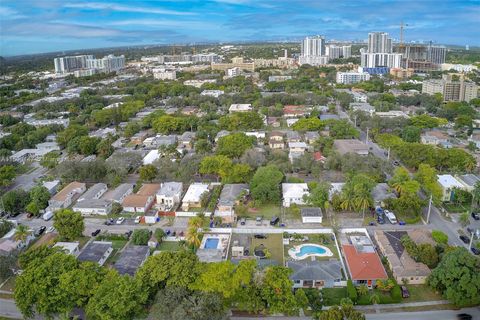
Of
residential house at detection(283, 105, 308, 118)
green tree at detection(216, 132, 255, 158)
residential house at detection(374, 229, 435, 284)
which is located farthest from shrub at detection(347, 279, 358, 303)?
residential house at detection(283, 105, 308, 118)

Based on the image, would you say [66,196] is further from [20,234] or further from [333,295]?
[333,295]

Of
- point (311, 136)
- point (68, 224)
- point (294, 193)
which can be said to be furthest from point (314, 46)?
point (68, 224)

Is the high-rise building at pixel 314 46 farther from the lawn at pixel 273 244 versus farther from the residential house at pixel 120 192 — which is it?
the lawn at pixel 273 244

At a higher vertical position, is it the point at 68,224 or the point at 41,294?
the point at 68,224

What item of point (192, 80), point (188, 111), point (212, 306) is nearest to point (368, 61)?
point (192, 80)

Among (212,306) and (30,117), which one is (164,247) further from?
(30,117)

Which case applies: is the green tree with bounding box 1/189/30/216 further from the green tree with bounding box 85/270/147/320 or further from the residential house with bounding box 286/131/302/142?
the residential house with bounding box 286/131/302/142

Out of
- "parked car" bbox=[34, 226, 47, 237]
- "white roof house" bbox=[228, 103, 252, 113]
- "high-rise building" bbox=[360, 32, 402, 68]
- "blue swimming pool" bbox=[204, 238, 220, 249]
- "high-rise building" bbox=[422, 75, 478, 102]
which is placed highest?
"high-rise building" bbox=[360, 32, 402, 68]
